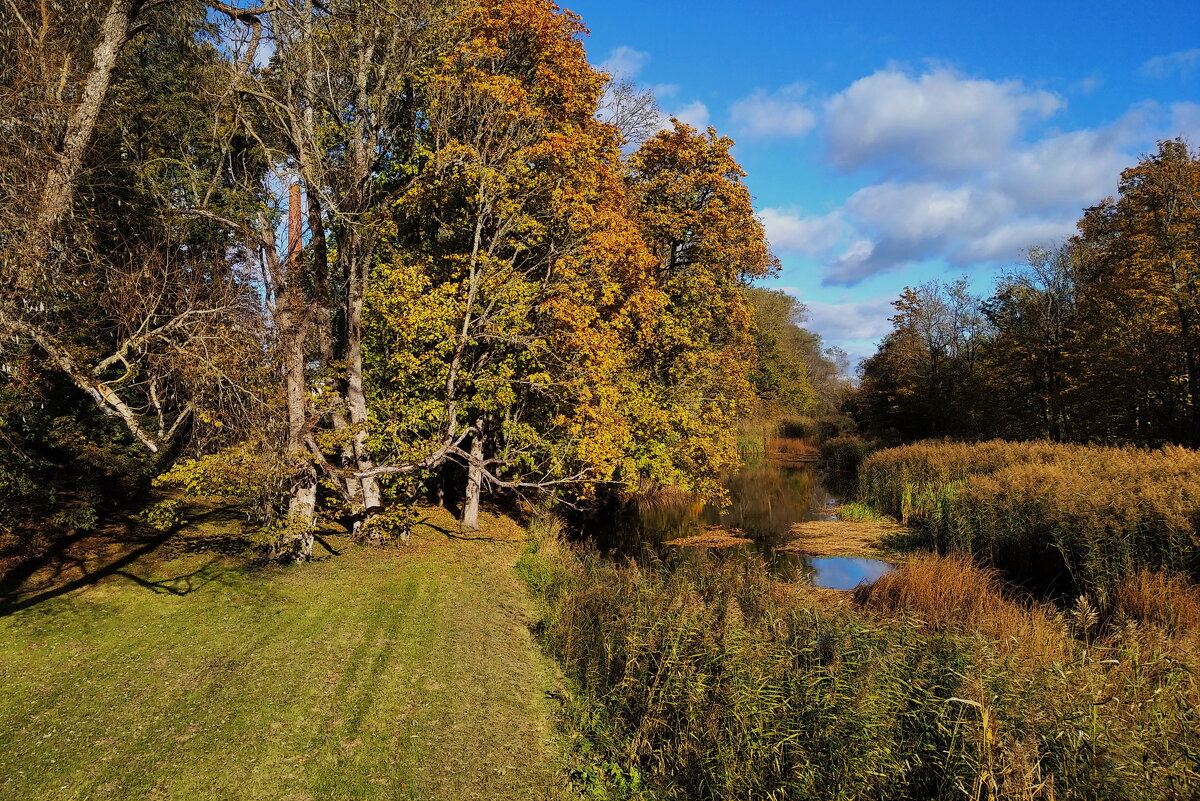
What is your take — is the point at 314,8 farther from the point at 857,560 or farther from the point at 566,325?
the point at 857,560

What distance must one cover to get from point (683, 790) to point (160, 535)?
12.6m

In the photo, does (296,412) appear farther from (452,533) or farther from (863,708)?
(863,708)

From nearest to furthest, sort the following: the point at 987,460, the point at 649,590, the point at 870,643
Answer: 1. the point at 870,643
2. the point at 649,590
3. the point at 987,460

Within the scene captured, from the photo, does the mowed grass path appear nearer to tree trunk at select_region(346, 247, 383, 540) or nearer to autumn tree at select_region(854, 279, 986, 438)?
tree trunk at select_region(346, 247, 383, 540)

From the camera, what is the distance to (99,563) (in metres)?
10.5

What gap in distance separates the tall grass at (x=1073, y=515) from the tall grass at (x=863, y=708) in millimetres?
3475

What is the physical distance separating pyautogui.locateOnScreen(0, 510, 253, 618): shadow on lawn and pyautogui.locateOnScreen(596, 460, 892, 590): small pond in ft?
35.0

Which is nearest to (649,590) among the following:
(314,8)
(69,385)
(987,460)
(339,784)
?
(339,784)

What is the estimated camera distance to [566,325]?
15.0 metres


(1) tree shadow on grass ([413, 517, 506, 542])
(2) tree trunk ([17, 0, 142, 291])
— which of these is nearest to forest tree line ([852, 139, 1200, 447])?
(1) tree shadow on grass ([413, 517, 506, 542])

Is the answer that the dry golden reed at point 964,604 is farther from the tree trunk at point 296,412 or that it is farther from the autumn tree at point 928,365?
the autumn tree at point 928,365

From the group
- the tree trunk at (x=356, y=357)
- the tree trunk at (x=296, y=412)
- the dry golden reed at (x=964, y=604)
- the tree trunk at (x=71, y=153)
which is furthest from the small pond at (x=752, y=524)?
the tree trunk at (x=71, y=153)

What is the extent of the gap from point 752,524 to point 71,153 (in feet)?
69.3

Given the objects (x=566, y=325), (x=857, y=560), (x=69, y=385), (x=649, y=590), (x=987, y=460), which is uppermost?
(x=566, y=325)
